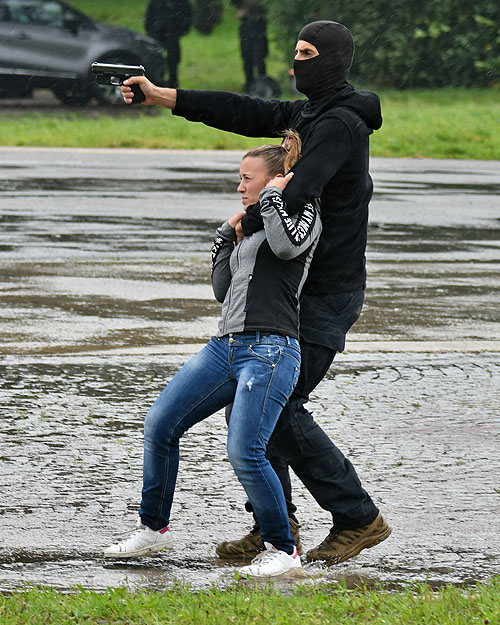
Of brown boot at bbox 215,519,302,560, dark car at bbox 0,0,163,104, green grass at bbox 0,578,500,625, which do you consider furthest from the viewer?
dark car at bbox 0,0,163,104

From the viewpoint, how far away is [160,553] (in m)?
4.50

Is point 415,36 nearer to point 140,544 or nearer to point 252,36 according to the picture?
point 252,36

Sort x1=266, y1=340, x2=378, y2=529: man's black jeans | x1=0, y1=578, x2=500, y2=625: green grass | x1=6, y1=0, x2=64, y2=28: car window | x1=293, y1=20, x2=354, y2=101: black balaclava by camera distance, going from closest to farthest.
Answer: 1. x1=0, y1=578, x2=500, y2=625: green grass
2. x1=293, y1=20, x2=354, y2=101: black balaclava
3. x1=266, y1=340, x2=378, y2=529: man's black jeans
4. x1=6, y1=0, x2=64, y2=28: car window

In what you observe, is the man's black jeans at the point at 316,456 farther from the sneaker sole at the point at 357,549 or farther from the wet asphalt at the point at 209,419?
the wet asphalt at the point at 209,419

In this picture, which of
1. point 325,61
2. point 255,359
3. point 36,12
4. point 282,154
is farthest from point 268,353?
point 36,12

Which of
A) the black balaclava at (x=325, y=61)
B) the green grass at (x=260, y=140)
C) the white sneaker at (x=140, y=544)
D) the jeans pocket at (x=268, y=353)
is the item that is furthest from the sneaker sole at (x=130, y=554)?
the green grass at (x=260, y=140)

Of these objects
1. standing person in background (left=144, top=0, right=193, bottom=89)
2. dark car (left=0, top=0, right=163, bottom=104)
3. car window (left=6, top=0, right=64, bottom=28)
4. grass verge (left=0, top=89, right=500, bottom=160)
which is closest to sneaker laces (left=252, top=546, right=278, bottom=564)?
grass verge (left=0, top=89, right=500, bottom=160)

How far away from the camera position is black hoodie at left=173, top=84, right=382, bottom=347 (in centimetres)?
415

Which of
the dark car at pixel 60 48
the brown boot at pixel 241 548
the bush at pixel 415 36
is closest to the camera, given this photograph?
the brown boot at pixel 241 548

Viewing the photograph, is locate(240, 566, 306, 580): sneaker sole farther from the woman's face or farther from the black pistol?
the black pistol

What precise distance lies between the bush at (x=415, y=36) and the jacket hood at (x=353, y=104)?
80.7ft

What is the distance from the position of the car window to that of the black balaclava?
20.3 metres

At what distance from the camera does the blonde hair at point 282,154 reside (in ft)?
13.9

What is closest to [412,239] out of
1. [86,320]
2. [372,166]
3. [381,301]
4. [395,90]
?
[381,301]
